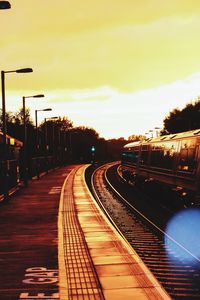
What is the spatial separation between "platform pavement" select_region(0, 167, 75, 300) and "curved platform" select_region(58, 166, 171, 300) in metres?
0.27

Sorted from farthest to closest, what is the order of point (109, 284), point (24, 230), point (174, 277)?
1. point (24, 230)
2. point (174, 277)
3. point (109, 284)

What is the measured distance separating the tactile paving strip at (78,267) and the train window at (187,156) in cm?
Answer: 532

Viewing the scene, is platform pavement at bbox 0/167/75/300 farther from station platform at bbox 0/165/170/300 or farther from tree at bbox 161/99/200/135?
tree at bbox 161/99/200/135

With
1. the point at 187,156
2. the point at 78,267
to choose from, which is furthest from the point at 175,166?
the point at 78,267

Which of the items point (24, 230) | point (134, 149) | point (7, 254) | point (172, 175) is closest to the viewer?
point (7, 254)

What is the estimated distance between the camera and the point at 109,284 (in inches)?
365

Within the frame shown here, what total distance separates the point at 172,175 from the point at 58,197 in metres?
7.68

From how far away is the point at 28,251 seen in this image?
12898 millimetres

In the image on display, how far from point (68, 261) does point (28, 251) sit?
6.44ft

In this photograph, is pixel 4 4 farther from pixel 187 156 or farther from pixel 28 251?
pixel 187 156

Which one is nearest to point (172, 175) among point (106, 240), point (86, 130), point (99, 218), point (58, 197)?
point (99, 218)

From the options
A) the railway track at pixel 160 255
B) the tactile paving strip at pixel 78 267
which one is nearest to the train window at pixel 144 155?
the railway track at pixel 160 255

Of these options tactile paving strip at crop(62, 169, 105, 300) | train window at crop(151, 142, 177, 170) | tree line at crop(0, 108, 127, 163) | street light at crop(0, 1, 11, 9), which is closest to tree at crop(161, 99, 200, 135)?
tree line at crop(0, 108, 127, 163)

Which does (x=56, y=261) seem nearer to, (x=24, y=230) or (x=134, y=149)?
(x=24, y=230)
